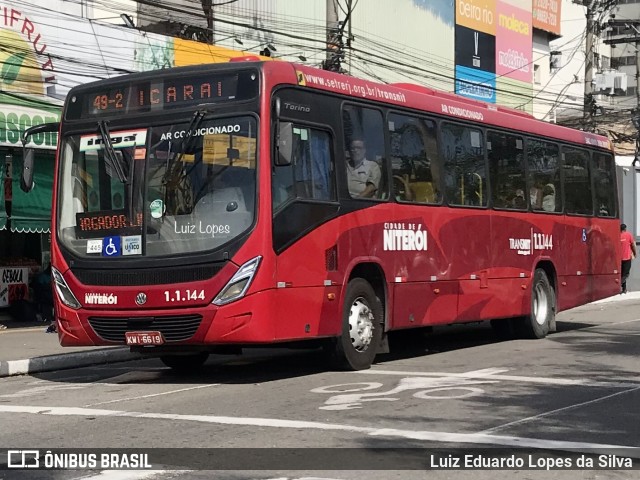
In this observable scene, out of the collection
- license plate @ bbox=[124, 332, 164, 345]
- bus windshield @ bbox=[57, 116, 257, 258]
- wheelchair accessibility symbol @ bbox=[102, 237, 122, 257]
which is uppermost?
bus windshield @ bbox=[57, 116, 257, 258]

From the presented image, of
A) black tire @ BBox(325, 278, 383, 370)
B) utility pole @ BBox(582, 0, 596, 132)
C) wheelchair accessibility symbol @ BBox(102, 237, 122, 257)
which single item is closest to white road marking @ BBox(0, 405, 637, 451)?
wheelchair accessibility symbol @ BBox(102, 237, 122, 257)

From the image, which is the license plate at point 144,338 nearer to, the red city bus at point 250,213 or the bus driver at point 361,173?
the red city bus at point 250,213

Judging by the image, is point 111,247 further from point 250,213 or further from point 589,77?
point 589,77

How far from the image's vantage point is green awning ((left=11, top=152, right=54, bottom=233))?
1917 centimetres

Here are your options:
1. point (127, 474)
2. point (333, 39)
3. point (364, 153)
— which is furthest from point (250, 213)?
point (333, 39)

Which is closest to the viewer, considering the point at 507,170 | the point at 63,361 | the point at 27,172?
the point at 27,172

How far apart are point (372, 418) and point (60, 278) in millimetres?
4647

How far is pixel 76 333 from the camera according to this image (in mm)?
11719

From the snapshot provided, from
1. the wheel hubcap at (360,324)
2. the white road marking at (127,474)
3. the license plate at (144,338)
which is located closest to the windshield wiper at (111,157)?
the license plate at (144,338)

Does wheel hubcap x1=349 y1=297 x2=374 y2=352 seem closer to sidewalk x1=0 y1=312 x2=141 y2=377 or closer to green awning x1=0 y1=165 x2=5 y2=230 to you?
sidewalk x1=0 y1=312 x2=141 y2=377

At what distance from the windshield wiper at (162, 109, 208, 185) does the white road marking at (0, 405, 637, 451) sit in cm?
273

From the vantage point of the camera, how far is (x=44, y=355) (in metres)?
15.2

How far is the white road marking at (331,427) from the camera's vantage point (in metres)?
7.80

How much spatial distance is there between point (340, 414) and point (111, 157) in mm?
4332
